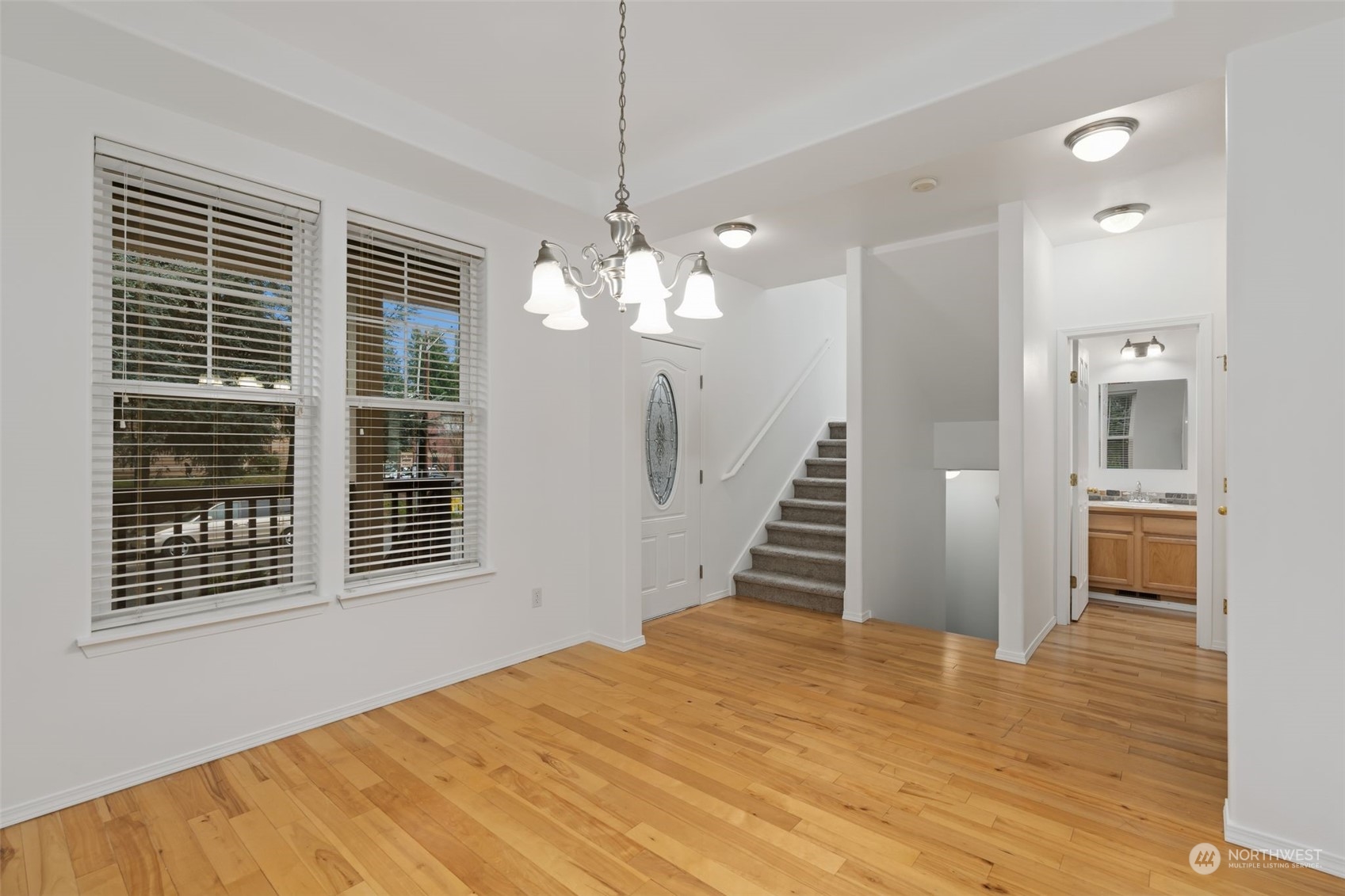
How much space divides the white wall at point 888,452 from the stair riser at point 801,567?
0.38m

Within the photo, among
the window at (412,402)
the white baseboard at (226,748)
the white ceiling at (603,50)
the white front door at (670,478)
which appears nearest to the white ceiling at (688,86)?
the white ceiling at (603,50)

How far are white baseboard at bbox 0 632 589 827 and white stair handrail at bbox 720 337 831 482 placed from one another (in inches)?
95.0

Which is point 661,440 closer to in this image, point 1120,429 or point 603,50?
point 603,50

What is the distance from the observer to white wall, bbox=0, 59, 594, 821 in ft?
7.47

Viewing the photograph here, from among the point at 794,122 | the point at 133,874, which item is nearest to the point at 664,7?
the point at 794,122

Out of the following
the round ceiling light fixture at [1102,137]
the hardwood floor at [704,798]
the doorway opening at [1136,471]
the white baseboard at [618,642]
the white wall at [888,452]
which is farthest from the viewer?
the white wall at [888,452]

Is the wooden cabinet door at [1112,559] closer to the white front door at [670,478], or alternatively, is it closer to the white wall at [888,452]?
the white wall at [888,452]

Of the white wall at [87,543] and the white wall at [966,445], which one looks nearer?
the white wall at [87,543]

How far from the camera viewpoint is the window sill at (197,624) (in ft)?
8.03

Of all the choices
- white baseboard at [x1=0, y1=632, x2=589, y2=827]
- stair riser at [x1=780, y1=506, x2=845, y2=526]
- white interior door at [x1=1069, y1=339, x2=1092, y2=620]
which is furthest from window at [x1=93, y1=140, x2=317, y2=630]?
white interior door at [x1=1069, y1=339, x2=1092, y2=620]

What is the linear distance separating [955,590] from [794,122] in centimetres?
589

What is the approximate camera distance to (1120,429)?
A: 6.03 metres

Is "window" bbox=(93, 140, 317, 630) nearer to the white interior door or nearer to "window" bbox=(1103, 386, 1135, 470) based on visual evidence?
the white interior door

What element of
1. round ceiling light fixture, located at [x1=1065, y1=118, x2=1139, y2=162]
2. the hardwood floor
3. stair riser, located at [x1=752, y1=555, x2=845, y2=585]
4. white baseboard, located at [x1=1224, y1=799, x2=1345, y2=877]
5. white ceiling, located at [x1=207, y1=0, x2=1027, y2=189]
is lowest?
the hardwood floor
